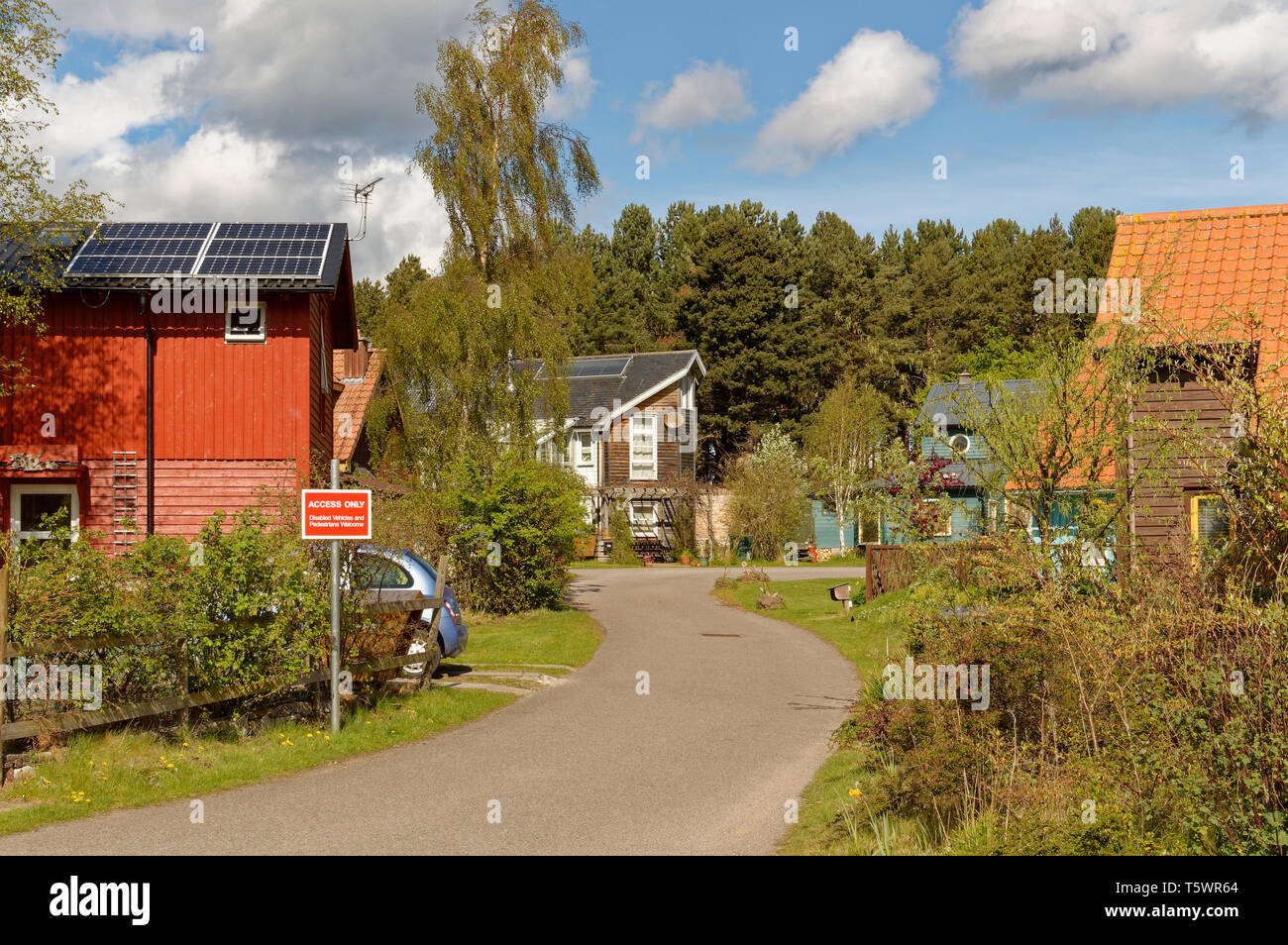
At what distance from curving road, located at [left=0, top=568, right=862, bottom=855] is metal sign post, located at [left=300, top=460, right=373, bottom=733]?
1129mm

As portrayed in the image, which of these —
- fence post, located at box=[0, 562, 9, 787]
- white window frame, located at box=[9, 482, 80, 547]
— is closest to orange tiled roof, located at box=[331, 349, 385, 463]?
white window frame, located at box=[9, 482, 80, 547]

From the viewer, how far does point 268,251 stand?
771 inches

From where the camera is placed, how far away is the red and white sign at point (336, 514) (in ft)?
35.5

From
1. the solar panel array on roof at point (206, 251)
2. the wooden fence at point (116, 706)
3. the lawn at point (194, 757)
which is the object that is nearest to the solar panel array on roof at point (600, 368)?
the solar panel array on roof at point (206, 251)

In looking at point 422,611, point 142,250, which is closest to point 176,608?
point 422,611

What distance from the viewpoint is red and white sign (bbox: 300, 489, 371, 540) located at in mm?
10812

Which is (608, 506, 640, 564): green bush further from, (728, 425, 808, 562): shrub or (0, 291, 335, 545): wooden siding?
(0, 291, 335, 545): wooden siding

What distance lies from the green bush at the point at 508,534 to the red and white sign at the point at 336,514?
1117 centimetres

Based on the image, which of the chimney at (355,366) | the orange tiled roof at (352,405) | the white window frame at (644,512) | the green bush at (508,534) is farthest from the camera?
the white window frame at (644,512)

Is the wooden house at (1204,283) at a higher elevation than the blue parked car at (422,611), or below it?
higher

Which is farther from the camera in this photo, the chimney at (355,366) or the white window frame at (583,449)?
the white window frame at (583,449)

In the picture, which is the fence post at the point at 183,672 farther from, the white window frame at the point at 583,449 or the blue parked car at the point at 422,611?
the white window frame at the point at 583,449
